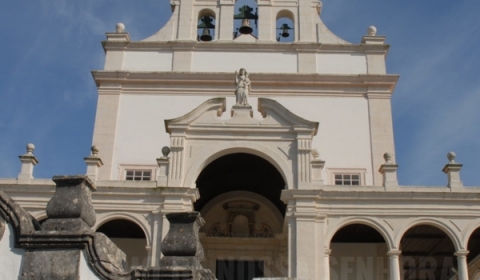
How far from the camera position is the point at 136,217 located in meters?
17.5

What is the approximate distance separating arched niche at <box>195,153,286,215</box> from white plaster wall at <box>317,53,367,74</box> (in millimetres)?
6033

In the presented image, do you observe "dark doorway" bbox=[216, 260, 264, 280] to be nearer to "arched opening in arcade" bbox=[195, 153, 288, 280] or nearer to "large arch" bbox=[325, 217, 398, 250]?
"arched opening in arcade" bbox=[195, 153, 288, 280]

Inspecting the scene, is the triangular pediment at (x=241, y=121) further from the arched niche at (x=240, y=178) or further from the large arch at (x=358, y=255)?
the large arch at (x=358, y=255)

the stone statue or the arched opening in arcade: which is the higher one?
the stone statue

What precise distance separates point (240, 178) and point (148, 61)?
712 centimetres

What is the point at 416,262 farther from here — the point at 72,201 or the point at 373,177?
the point at 72,201

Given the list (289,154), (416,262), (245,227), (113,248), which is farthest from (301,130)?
(113,248)

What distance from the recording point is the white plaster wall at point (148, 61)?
978 inches

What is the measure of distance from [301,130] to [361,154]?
5.76 metres

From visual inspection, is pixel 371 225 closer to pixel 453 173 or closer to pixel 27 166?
pixel 453 173

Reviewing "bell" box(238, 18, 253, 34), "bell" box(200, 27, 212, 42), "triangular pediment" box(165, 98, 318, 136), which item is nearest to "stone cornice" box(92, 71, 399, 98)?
"bell" box(238, 18, 253, 34)

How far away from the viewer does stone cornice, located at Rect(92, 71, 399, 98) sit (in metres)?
24.2

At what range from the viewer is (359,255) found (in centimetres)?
2014

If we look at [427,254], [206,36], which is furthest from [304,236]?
[206,36]
